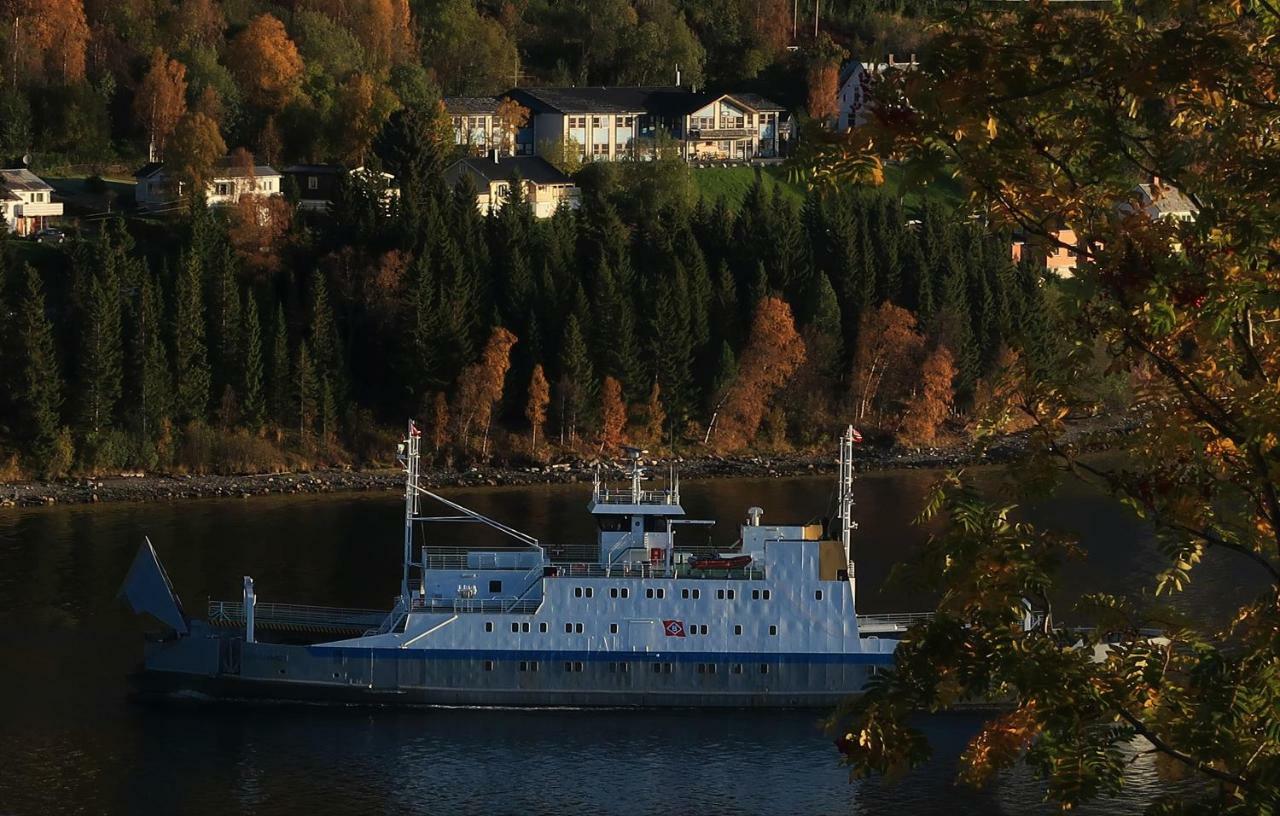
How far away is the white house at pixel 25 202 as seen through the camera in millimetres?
54906

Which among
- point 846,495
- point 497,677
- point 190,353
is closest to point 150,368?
point 190,353

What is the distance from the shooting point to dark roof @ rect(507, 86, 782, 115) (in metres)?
68.6

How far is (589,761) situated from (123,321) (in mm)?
25168

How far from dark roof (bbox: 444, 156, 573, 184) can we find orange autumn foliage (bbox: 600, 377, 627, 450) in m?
12.1

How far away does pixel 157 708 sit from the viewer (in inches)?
1129

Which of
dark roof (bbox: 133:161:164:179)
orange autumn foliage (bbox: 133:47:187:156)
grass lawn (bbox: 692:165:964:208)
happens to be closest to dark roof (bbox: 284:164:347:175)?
dark roof (bbox: 133:161:164:179)

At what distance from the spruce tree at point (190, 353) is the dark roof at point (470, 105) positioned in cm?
2058

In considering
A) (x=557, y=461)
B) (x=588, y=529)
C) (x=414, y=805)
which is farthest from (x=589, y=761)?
(x=557, y=461)

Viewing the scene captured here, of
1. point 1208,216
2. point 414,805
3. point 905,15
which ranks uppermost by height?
point 905,15

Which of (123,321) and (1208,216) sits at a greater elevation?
(123,321)

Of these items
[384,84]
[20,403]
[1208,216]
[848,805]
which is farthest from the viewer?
[384,84]

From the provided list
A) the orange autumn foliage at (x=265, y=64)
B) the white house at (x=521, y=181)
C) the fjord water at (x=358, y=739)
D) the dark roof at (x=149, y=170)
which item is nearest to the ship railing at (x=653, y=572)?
the fjord water at (x=358, y=739)

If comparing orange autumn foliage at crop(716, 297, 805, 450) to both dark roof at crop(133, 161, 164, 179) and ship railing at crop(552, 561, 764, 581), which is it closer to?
dark roof at crop(133, 161, 164, 179)

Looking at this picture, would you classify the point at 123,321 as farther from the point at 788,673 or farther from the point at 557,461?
the point at 788,673
